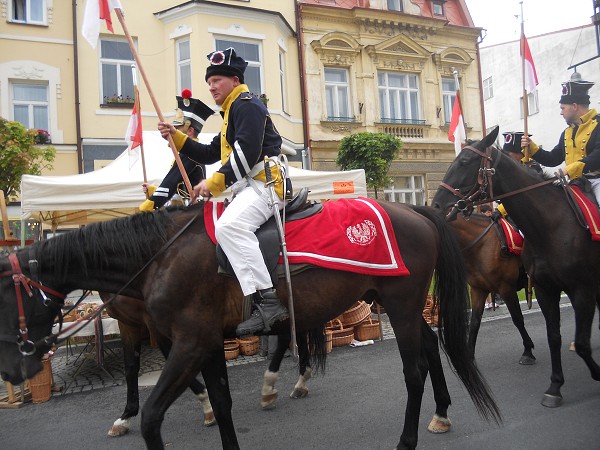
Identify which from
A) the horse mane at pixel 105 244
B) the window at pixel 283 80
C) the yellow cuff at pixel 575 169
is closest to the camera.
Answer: the horse mane at pixel 105 244

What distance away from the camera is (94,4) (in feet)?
12.6

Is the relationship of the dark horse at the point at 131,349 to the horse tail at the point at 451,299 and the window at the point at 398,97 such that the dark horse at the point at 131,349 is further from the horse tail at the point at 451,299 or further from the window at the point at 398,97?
the window at the point at 398,97

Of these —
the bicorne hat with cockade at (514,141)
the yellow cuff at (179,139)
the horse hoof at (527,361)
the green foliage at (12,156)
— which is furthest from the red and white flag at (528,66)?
the green foliage at (12,156)

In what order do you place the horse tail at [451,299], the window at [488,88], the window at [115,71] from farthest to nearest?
the window at [488,88] < the window at [115,71] < the horse tail at [451,299]

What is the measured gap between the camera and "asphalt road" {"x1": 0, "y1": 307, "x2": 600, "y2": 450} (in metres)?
3.77

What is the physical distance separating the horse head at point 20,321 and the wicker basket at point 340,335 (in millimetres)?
4718

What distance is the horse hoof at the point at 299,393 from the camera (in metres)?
5.03

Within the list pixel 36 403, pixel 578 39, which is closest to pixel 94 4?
pixel 36 403

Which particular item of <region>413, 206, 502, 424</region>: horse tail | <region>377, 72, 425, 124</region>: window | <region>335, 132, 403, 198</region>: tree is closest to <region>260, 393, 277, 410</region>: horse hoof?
<region>413, 206, 502, 424</region>: horse tail

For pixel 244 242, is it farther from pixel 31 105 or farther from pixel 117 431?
pixel 31 105

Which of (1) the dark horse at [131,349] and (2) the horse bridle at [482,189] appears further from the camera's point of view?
(2) the horse bridle at [482,189]

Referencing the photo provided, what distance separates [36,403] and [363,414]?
3.62 meters

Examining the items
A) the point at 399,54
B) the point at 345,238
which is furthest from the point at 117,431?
the point at 399,54

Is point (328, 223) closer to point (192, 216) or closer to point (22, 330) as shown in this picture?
point (192, 216)
